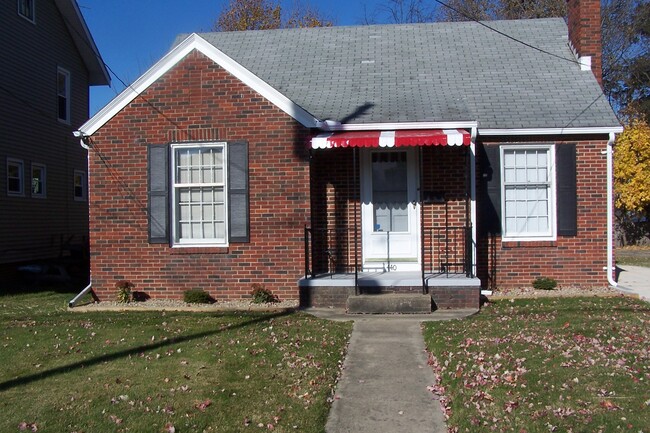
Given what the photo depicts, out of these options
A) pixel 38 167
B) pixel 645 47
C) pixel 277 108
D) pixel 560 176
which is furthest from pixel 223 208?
pixel 645 47

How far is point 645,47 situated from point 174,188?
28.5 m

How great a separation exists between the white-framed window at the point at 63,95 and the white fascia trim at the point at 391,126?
36.8 ft

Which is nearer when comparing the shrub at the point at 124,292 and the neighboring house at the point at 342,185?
the neighboring house at the point at 342,185

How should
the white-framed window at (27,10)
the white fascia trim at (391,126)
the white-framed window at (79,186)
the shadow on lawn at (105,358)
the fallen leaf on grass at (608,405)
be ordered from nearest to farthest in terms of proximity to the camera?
the fallen leaf on grass at (608,405) → the shadow on lawn at (105,358) → the white fascia trim at (391,126) → the white-framed window at (27,10) → the white-framed window at (79,186)

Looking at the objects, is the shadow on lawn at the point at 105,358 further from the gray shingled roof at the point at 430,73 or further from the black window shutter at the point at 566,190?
the black window shutter at the point at 566,190

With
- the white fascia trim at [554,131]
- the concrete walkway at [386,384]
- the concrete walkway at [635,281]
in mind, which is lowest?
the concrete walkway at [386,384]

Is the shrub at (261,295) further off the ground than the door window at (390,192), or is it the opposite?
the door window at (390,192)

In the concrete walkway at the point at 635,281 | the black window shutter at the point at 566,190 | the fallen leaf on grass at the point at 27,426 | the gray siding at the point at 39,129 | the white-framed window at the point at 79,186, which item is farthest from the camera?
the white-framed window at the point at 79,186

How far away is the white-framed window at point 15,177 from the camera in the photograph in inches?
621

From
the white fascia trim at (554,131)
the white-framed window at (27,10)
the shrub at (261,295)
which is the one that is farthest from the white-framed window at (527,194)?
the white-framed window at (27,10)

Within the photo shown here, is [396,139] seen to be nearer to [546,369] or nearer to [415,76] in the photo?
[415,76]

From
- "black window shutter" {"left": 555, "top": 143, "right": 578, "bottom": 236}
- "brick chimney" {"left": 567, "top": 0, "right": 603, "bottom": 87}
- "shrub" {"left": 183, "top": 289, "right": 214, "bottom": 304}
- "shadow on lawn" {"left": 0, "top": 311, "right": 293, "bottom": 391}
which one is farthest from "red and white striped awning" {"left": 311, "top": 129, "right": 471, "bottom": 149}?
"brick chimney" {"left": 567, "top": 0, "right": 603, "bottom": 87}

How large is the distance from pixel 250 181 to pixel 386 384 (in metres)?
5.00

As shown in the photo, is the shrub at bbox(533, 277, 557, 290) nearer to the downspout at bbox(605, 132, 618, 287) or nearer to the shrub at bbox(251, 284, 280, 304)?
the downspout at bbox(605, 132, 618, 287)
